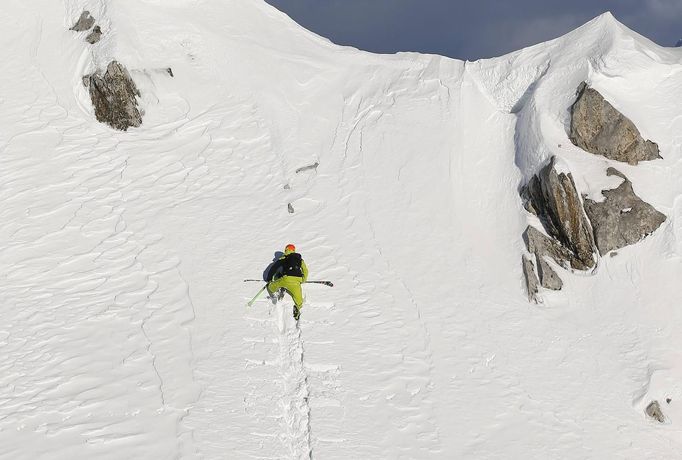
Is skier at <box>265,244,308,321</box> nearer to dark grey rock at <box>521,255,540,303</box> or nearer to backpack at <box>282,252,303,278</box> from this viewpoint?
backpack at <box>282,252,303,278</box>

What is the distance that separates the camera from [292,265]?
47.0 feet

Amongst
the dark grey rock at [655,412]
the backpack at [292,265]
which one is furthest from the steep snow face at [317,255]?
the backpack at [292,265]

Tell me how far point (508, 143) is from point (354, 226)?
18.7ft

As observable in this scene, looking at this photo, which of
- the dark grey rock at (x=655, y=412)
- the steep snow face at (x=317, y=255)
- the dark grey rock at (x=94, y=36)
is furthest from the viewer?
the dark grey rock at (x=94, y=36)

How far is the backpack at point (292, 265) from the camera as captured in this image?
14.2m

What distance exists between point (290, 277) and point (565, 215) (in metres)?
7.34

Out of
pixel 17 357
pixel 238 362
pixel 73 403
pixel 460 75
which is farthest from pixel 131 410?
pixel 460 75

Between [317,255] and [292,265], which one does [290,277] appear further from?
[317,255]

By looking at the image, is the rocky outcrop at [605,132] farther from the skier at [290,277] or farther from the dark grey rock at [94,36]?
the dark grey rock at [94,36]

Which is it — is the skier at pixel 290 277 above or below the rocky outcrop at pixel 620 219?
below

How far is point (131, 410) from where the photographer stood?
34.8 ft

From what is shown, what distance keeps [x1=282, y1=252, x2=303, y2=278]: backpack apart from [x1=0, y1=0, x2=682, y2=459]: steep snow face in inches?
35.8

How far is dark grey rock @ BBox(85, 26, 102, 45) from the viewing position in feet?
83.1

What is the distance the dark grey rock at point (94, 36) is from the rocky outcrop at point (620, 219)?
1990 centimetres
